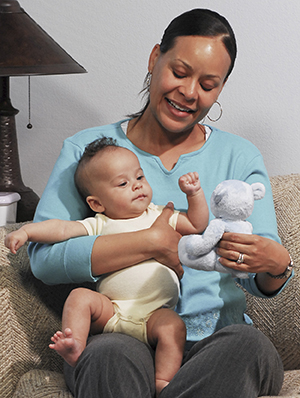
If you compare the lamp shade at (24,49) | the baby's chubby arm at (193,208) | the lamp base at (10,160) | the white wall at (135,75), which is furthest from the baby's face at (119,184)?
the white wall at (135,75)

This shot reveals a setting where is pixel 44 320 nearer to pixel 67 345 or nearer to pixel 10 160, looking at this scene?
pixel 67 345

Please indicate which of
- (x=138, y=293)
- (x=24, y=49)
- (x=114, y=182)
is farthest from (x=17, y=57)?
(x=138, y=293)

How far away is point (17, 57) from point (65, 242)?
0.65 m

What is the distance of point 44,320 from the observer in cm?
132

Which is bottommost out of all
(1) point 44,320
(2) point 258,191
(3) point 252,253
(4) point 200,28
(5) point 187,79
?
(1) point 44,320

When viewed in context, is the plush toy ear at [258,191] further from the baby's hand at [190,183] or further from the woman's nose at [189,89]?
the woman's nose at [189,89]

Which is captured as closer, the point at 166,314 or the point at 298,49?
the point at 166,314

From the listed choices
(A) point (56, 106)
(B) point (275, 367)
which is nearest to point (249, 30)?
(A) point (56, 106)

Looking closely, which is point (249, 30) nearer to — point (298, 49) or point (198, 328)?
point (298, 49)

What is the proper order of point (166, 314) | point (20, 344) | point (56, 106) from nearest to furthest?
point (166, 314)
point (20, 344)
point (56, 106)

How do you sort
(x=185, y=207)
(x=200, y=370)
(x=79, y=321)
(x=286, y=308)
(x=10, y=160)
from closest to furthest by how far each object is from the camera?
(x=200, y=370)
(x=79, y=321)
(x=185, y=207)
(x=286, y=308)
(x=10, y=160)

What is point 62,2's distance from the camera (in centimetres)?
193

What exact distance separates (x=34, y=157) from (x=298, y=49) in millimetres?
1125

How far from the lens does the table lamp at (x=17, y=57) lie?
1.51m
